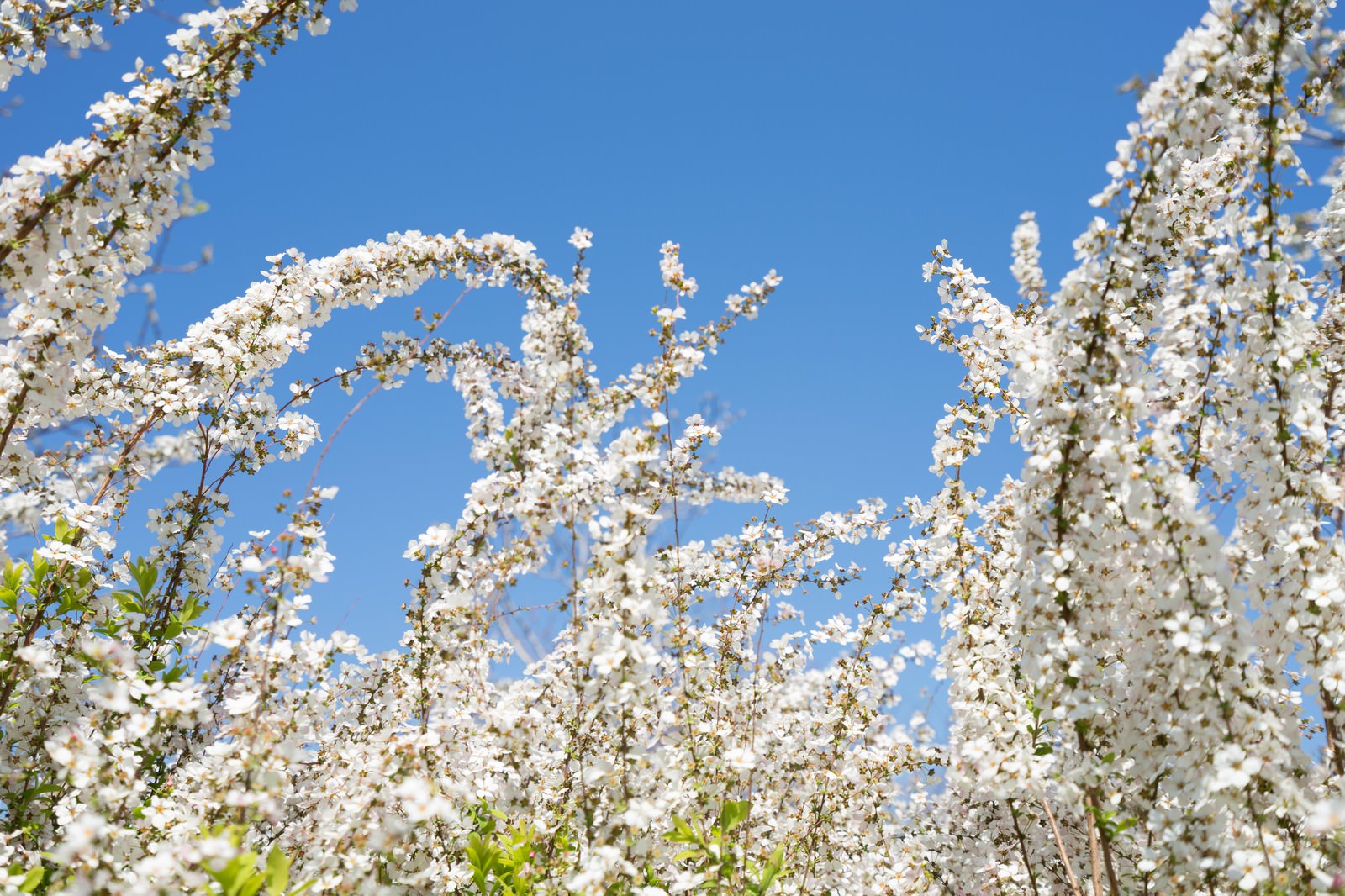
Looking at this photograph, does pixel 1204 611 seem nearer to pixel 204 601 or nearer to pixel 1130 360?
pixel 1130 360

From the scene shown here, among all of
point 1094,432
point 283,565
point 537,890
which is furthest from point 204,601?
point 1094,432

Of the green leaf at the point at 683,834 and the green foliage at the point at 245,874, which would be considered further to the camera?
the green leaf at the point at 683,834

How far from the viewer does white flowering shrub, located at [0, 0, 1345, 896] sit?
322 cm

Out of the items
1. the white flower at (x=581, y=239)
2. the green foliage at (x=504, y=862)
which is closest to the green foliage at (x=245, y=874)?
the green foliage at (x=504, y=862)

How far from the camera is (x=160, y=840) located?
3578 mm

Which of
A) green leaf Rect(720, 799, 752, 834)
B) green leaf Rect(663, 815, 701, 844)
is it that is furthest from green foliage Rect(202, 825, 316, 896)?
green leaf Rect(720, 799, 752, 834)

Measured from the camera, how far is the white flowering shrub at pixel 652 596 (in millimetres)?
3225

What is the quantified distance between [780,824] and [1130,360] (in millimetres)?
3804

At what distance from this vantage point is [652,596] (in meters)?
3.44

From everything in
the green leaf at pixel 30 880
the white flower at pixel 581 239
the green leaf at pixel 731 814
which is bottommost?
the green leaf at pixel 30 880

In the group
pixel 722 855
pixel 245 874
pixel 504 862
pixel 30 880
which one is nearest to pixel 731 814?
pixel 722 855

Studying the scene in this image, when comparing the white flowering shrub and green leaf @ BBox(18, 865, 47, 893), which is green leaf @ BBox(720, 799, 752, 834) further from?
green leaf @ BBox(18, 865, 47, 893)

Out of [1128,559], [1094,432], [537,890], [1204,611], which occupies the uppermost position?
[1094,432]

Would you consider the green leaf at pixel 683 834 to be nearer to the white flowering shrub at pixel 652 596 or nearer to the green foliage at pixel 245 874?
the white flowering shrub at pixel 652 596
